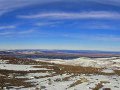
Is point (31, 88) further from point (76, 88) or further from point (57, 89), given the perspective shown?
point (76, 88)

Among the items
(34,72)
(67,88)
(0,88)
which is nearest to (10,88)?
(0,88)

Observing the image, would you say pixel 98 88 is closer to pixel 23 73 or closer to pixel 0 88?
pixel 0 88

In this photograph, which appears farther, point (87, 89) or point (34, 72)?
point (34, 72)

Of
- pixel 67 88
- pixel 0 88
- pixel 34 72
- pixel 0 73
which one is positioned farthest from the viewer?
pixel 34 72

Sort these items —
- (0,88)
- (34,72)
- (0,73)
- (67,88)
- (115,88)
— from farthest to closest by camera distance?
(34,72) → (0,73) → (115,88) → (67,88) → (0,88)

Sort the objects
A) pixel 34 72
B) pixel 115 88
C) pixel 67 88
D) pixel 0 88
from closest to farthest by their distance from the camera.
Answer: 1. pixel 0 88
2. pixel 67 88
3. pixel 115 88
4. pixel 34 72

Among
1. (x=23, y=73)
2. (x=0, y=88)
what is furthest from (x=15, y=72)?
(x=0, y=88)

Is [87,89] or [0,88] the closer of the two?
[0,88]

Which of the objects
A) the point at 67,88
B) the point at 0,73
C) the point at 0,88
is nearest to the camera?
the point at 0,88
